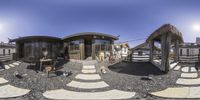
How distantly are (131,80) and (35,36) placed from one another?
9.88 m

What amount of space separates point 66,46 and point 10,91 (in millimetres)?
9348

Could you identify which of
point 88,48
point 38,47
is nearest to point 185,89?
point 88,48

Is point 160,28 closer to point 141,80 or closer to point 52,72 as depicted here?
point 141,80

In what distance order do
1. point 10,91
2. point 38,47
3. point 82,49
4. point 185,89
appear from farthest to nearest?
point 38,47, point 82,49, point 185,89, point 10,91

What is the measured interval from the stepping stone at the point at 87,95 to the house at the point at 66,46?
7.28m

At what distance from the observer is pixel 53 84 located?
6434 mm

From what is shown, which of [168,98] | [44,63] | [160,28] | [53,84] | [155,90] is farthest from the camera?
[44,63]

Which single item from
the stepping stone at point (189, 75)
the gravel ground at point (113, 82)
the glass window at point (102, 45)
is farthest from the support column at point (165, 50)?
the glass window at point (102, 45)

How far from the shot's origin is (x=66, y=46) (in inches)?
585

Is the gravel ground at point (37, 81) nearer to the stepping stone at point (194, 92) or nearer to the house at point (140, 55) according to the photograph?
the stepping stone at point (194, 92)

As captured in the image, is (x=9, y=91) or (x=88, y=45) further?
(x=88, y=45)

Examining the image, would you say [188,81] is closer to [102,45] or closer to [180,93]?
[180,93]

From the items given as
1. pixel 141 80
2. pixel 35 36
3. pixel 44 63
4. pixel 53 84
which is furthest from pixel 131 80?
pixel 35 36

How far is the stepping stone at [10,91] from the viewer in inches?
209
